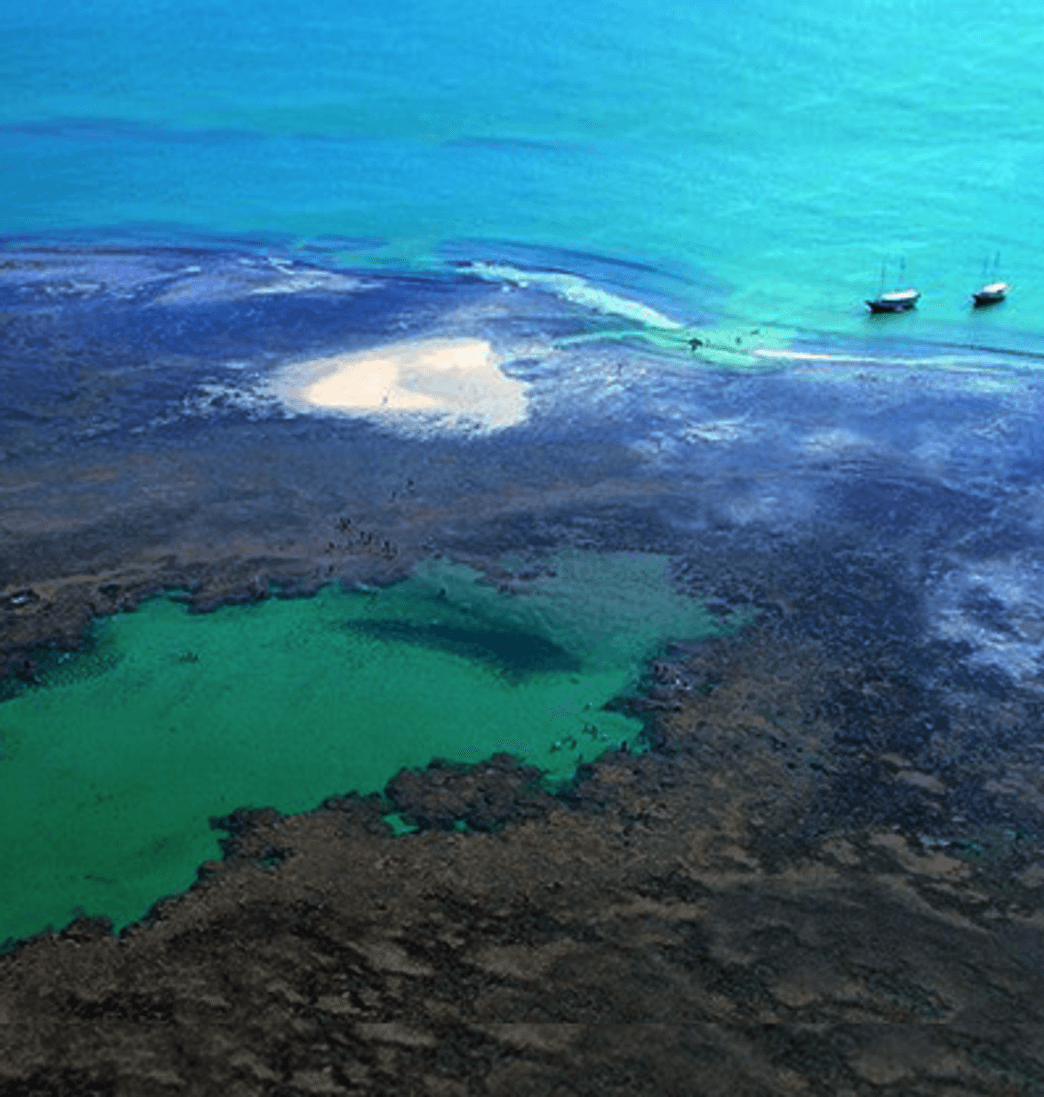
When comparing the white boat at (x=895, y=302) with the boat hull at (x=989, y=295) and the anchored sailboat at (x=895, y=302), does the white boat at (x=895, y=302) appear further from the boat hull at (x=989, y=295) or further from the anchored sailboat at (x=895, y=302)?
the boat hull at (x=989, y=295)

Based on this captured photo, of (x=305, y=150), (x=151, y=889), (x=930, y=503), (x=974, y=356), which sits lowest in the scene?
(x=151, y=889)

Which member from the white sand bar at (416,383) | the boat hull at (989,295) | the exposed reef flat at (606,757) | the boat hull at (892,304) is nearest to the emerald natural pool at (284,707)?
the exposed reef flat at (606,757)

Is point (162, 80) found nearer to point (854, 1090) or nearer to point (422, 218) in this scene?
point (422, 218)

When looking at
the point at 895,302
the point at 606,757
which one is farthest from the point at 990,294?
the point at 606,757

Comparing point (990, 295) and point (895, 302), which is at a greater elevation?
point (990, 295)

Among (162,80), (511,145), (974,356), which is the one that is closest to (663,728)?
(974,356)

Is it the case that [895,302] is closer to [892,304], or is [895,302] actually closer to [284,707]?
[892,304]
